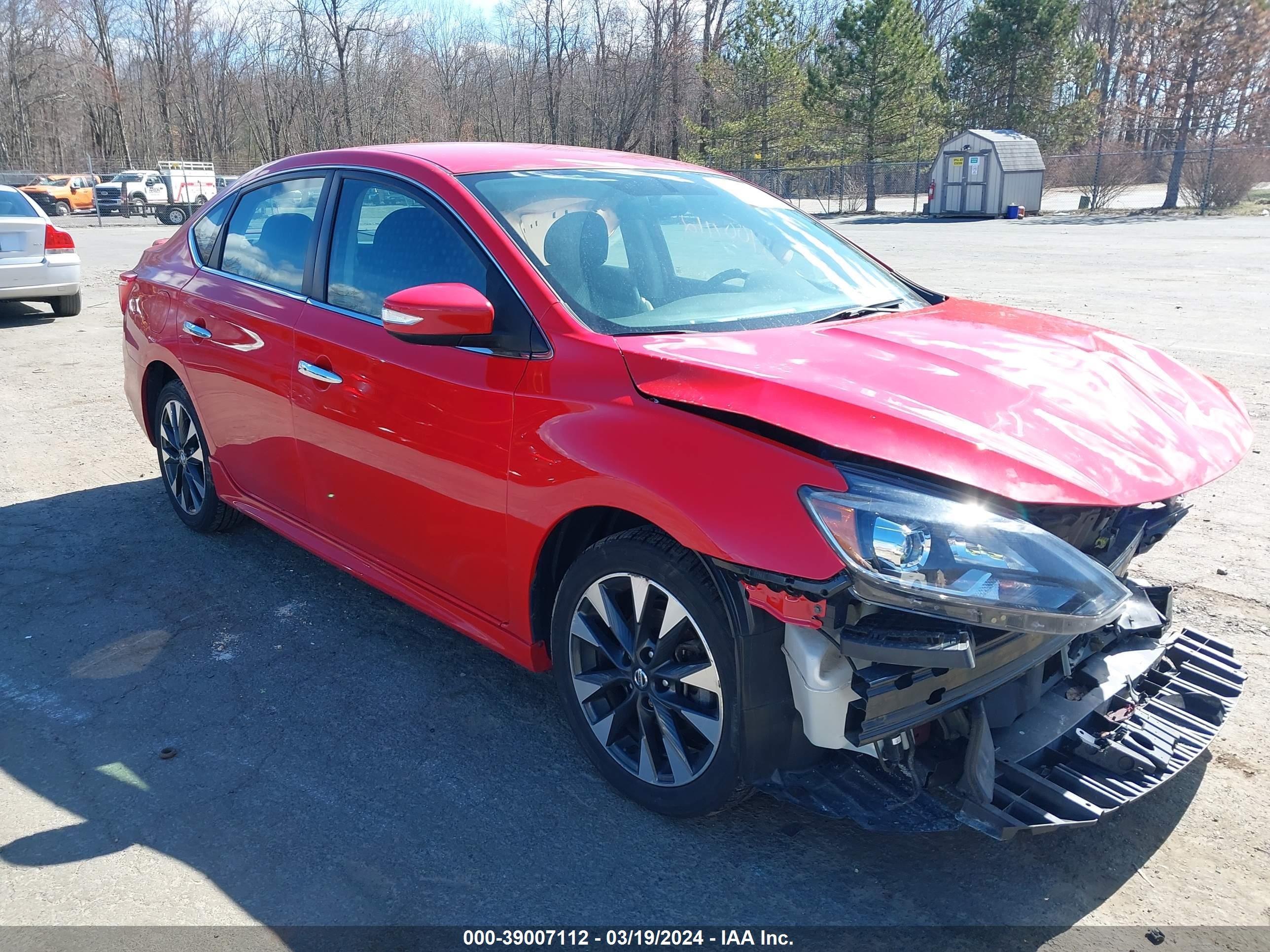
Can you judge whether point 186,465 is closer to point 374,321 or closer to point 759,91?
point 374,321

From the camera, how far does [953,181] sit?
32.8 metres

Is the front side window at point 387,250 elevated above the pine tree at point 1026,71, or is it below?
below

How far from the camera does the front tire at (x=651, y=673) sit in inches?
99.0

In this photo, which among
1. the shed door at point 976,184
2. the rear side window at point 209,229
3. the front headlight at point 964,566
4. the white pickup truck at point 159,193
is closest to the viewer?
the front headlight at point 964,566

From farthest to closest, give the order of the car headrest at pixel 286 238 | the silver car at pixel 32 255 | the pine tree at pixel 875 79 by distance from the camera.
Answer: the pine tree at pixel 875 79
the silver car at pixel 32 255
the car headrest at pixel 286 238

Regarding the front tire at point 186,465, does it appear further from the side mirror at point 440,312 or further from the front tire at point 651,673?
the front tire at point 651,673

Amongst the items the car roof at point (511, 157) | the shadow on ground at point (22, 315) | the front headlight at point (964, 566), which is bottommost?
the shadow on ground at point (22, 315)

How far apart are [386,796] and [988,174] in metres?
33.1

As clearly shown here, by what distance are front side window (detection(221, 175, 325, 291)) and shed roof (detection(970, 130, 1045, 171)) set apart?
3142cm

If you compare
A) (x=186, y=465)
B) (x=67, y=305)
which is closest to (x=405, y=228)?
(x=186, y=465)

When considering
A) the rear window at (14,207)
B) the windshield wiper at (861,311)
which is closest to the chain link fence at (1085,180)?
the rear window at (14,207)

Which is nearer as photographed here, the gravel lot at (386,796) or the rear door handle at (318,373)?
the gravel lot at (386,796)

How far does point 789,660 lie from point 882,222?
32594 millimetres

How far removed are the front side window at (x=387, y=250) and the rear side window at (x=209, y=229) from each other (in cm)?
119
